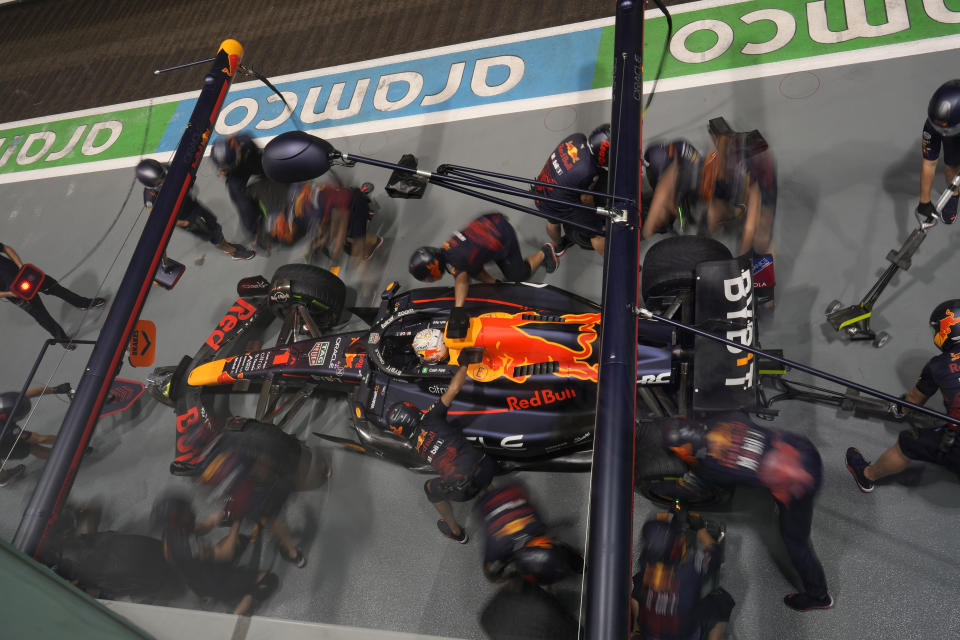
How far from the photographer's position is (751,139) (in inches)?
165

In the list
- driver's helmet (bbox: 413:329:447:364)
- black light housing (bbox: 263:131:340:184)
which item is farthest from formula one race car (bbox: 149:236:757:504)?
black light housing (bbox: 263:131:340:184)

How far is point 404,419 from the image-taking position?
142 inches

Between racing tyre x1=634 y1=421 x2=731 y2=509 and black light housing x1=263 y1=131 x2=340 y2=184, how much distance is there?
235 centimetres

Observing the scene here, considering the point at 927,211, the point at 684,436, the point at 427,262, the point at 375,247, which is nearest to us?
the point at 684,436

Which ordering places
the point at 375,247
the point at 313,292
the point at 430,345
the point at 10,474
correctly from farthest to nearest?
the point at 375,247 < the point at 10,474 < the point at 313,292 < the point at 430,345

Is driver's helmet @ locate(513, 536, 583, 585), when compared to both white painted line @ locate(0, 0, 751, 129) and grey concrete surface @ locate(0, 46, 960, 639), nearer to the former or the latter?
grey concrete surface @ locate(0, 46, 960, 639)

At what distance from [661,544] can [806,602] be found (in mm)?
1008

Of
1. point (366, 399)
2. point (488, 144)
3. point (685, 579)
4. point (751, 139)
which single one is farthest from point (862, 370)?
point (488, 144)

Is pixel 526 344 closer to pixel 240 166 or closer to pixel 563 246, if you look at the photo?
pixel 563 246

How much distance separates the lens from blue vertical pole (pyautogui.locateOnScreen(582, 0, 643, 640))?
1.87 metres

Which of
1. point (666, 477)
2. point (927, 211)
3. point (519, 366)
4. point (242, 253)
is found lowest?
point (666, 477)

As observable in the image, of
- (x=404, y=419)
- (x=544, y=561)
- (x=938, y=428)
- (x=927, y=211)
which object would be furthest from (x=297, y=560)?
(x=927, y=211)

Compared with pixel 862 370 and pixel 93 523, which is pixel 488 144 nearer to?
pixel 862 370

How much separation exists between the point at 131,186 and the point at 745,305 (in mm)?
6624
